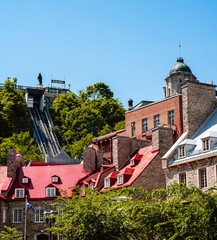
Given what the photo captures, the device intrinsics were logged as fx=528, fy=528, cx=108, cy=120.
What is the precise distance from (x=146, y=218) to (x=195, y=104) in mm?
14515

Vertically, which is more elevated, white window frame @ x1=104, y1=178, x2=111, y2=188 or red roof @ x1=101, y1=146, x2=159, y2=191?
red roof @ x1=101, y1=146, x2=159, y2=191

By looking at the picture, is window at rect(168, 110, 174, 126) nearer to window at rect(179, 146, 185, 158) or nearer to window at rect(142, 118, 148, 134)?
window at rect(142, 118, 148, 134)

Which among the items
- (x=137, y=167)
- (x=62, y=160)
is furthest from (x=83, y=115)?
(x=137, y=167)

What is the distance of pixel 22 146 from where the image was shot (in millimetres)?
80625

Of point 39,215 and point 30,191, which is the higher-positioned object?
point 30,191

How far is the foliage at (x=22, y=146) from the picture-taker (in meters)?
76.0

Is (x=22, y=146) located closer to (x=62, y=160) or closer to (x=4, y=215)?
(x=62, y=160)

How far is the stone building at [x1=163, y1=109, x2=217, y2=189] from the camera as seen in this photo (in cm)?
3897

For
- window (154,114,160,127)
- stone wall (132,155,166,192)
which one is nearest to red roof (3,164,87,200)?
window (154,114,160,127)

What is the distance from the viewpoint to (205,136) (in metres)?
40.0

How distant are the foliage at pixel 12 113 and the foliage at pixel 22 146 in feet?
12.1

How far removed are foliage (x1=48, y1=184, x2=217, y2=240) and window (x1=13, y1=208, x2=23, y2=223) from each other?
15836 millimetres

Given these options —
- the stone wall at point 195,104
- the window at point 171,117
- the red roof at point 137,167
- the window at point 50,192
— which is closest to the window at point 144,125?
the window at point 171,117

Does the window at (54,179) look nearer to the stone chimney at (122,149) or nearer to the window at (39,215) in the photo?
the window at (39,215)
